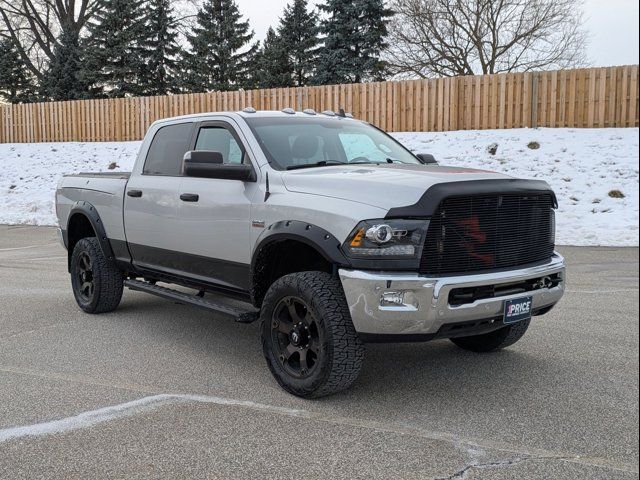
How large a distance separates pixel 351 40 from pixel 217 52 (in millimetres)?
9502

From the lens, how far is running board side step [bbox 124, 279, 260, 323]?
4859 mm

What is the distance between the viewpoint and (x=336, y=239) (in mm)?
4039

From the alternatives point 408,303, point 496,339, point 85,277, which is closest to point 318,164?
point 408,303

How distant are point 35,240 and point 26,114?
16.8 m

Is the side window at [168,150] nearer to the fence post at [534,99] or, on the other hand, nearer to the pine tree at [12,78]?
the fence post at [534,99]

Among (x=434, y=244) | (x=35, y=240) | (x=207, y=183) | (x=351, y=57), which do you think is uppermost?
(x=351, y=57)

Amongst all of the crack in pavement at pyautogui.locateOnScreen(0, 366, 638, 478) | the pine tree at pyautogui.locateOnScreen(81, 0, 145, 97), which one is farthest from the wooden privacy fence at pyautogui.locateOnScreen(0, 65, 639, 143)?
the crack in pavement at pyautogui.locateOnScreen(0, 366, 638, 478)

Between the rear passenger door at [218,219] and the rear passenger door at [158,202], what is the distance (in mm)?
150

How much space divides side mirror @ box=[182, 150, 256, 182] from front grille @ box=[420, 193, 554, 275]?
160 cm

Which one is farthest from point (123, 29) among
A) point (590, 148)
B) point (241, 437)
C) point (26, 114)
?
point (241, 437)

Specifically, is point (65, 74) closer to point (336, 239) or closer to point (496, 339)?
point (496, 339)

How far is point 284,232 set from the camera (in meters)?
4.38

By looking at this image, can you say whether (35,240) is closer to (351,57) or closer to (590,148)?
(590,148)

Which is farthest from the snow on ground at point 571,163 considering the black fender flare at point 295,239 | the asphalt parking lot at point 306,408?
the black fender flare at point 295,239
